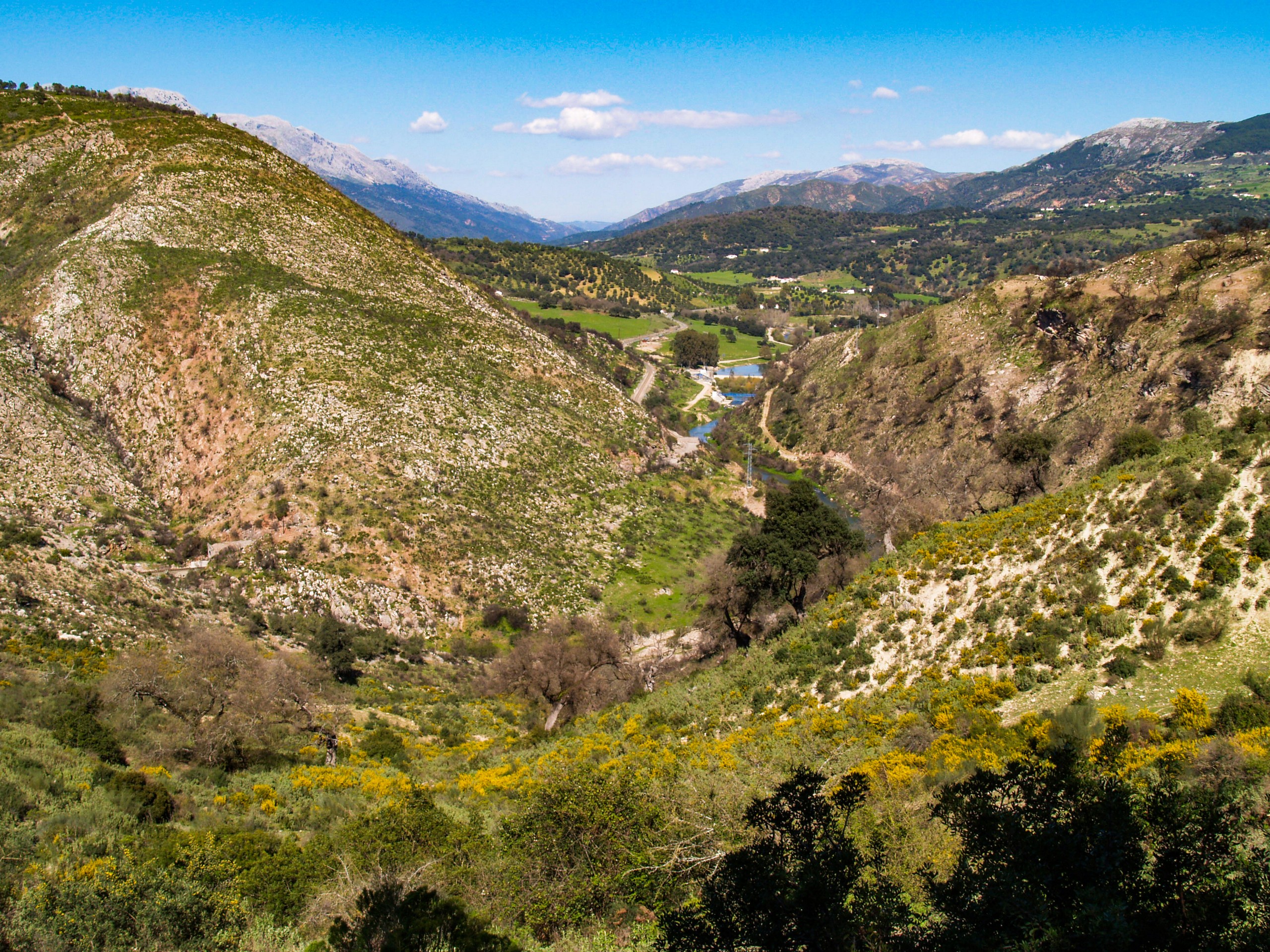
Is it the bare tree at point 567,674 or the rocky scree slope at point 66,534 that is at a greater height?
the rocky scree slope at point 66,534

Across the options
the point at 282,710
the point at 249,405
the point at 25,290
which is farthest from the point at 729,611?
the point at 25,290

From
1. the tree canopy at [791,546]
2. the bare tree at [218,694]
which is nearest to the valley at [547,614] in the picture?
the bare tree at [218,694]

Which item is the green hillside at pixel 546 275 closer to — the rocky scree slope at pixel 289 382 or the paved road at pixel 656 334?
the paved road at pixel 656 334

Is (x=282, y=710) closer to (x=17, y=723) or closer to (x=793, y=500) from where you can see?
(x=17, y=723)

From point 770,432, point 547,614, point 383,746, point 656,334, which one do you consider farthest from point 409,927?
point 656,334

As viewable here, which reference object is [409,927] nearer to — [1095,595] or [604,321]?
[1095,595]

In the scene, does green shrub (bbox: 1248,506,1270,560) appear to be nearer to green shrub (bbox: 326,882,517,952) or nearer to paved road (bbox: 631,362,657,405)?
green shrub (bbox: 326,882,517,952)
